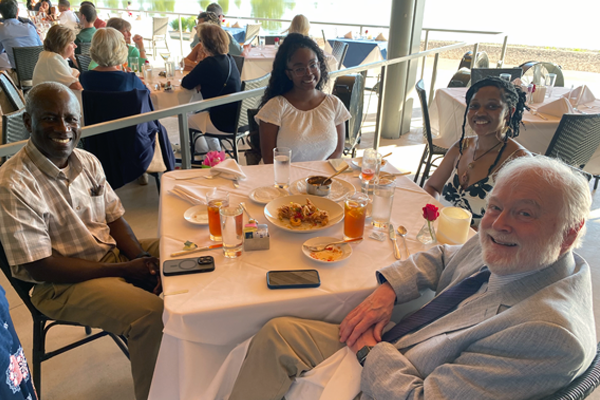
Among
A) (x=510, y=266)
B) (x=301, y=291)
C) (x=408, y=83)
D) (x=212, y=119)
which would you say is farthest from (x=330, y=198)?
(x=408, y=83)

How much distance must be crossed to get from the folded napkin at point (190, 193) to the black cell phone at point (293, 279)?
0.58 meters

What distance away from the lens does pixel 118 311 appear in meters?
1.42

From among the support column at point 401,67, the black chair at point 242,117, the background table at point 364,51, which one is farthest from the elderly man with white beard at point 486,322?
the background table at point 364,51

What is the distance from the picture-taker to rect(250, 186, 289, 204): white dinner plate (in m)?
1.69

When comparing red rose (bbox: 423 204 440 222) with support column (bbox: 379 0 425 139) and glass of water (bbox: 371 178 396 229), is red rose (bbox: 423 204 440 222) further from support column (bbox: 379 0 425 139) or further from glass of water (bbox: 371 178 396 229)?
support column (bbox: 379 0 425 139)

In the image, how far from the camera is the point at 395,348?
114 centimetres

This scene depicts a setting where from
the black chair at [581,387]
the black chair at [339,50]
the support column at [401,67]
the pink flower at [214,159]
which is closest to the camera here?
the black chair at [581,387]

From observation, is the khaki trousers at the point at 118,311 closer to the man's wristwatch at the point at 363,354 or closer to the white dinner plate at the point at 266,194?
the white dinner plate at the point at 266,194

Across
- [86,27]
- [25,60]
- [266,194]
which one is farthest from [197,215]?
[86,27]

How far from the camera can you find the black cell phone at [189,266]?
123 centimetres

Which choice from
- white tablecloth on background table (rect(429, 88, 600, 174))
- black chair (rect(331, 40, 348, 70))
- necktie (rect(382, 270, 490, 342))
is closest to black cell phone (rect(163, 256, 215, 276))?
necktie (rect(382, 270, 490, 342))

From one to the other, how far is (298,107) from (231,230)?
4.51ft

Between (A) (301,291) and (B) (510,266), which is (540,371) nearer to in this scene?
(B) (510,266)

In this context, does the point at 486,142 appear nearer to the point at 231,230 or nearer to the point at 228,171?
the point at 228,171
